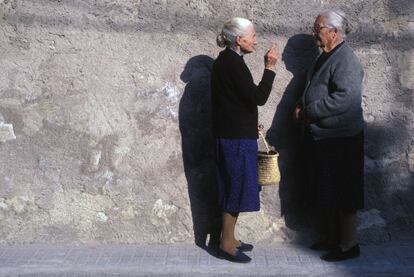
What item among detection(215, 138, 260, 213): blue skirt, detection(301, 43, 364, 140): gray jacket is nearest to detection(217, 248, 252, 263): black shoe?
detection(215, 138, 260, 213): blue skirt

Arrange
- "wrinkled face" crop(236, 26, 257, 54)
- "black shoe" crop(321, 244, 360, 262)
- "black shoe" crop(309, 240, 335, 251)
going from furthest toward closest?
1. "black shoe" crop(309, 240, 335, 251)
2. "black shoe" crop(321, 244, 360, 262)
3. "wrinkled face" crop(236, 26, 257, 54)

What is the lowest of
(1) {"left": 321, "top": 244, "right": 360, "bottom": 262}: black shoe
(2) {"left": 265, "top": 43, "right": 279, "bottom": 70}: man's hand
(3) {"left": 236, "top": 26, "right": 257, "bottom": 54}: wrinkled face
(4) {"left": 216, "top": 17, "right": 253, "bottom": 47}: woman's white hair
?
(1) {"left": 321, "top": 244, "right": 360, "bottom": 262}: black shoe

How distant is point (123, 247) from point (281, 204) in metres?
1.08

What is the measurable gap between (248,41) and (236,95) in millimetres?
341

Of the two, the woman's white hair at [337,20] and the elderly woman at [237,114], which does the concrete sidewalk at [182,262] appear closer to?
the elderly woman at [237,114]

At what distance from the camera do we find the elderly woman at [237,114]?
517 cm

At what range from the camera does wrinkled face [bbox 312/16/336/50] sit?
5277mm

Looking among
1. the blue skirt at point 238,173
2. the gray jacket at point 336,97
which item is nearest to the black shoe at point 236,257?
the blue skirt at point 238,173

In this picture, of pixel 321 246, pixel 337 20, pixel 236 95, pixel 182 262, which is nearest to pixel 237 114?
pixel 236 95

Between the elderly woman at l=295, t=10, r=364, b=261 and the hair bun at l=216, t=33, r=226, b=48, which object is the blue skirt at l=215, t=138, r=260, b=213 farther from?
the hair bun at l=216, t=33, r=226, b=48

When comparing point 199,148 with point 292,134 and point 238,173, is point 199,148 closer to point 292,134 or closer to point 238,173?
point 238,173

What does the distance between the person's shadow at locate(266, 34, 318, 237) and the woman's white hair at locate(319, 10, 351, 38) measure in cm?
28

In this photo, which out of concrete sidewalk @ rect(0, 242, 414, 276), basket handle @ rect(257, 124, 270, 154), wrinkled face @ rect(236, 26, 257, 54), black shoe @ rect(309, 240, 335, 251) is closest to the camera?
concrete sidewalk @ rect(0, 242, 414, 276)

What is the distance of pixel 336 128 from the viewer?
208 inches
